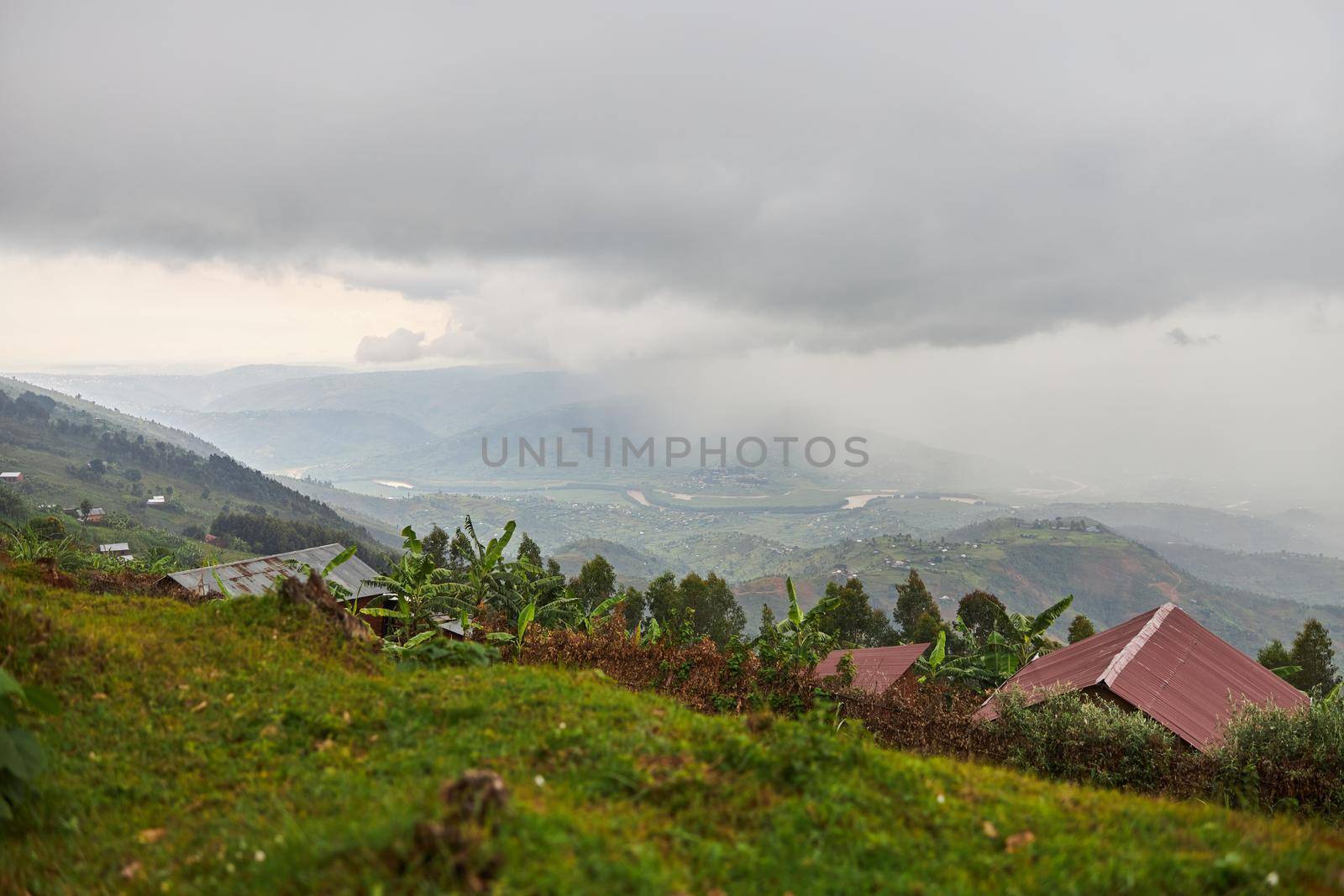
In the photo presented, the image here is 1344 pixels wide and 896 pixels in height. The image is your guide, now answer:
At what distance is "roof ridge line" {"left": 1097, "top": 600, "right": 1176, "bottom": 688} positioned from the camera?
1419cm

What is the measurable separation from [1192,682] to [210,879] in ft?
60.9

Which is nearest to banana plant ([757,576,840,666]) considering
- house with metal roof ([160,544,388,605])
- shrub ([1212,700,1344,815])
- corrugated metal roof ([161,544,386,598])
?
shrub ([1212,700,1344,815])

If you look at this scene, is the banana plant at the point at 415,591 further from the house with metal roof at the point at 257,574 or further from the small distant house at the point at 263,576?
the house with metal roof at the point at 257,574

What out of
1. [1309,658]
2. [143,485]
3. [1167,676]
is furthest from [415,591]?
[143,485]

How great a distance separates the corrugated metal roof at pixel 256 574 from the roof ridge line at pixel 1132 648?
16456mm

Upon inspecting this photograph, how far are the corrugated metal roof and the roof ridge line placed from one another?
16.5 meters

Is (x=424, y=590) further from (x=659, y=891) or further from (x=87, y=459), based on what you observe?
(x=87, y=459)

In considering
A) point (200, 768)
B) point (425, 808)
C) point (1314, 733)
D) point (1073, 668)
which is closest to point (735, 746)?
point (425, 808)

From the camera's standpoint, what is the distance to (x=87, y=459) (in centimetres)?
18238

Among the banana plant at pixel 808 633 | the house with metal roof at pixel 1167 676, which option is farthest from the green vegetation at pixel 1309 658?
the banana plant at pixel 808 633

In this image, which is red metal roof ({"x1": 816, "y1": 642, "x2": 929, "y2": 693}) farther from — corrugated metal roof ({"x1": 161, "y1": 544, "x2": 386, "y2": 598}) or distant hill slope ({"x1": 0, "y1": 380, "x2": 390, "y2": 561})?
distant hill slope ({"x1": 0, "y1": 380, "x2": 390, "y2": 561})

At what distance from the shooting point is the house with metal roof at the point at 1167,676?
1319 centimetres

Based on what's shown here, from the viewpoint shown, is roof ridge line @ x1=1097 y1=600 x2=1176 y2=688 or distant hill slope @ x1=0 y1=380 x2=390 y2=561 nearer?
roof ridge line @ x1=1097 y1=600 x2=1176 y2=688

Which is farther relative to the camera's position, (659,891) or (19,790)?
(19,790)
